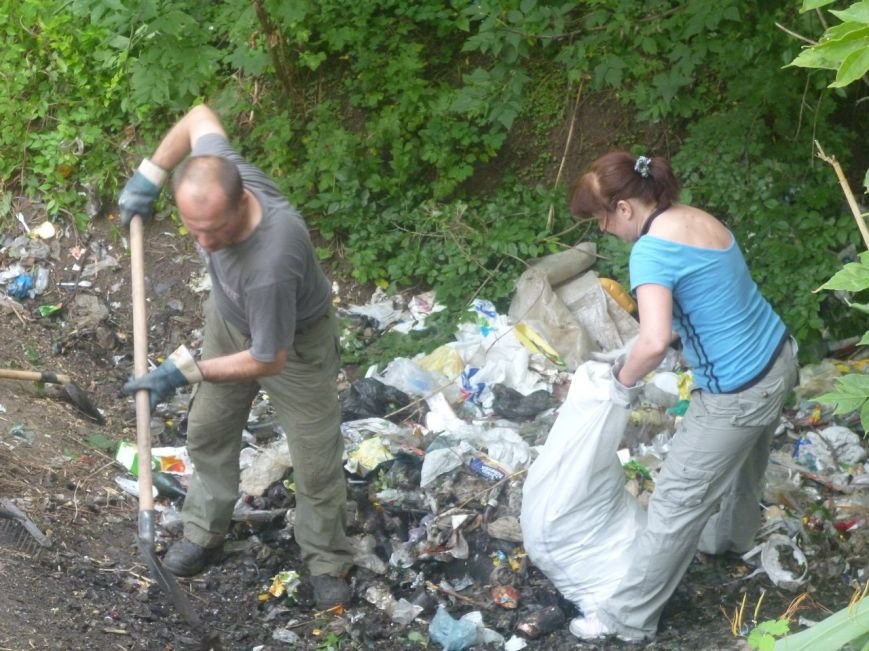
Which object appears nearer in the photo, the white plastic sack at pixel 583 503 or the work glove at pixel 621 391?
the work glove at pixel 621 391

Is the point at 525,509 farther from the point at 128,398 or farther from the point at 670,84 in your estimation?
the point at 670,84

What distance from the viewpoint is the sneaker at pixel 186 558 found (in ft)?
14.4

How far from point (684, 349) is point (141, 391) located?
6.21 ft

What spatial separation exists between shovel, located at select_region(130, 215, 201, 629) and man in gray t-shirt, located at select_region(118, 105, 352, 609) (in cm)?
6

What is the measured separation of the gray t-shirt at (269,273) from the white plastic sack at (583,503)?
1133 millimetres

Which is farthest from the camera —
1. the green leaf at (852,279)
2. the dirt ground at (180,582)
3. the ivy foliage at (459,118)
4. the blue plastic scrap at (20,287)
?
the blue plastic scrap at (20,287)

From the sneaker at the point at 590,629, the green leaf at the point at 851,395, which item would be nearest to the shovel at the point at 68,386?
the sneaker at the point at 590,629

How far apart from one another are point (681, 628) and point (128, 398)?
3.15 metres

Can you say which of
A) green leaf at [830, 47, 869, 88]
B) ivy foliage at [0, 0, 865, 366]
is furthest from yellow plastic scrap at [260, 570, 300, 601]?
green leaf at [830, 47, 869, 88]

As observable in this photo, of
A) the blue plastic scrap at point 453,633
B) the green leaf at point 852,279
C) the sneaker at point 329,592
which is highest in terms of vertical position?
the green leaf at point 852,279

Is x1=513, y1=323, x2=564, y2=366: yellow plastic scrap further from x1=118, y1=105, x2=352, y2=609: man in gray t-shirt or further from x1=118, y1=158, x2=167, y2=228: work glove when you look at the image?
x1=118, y1=158, x2=167, y2=228: work glove

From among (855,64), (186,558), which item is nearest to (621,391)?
(186,558)

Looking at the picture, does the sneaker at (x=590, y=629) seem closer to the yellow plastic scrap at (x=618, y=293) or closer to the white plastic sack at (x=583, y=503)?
the white plastic sack at (x=583, y=503)

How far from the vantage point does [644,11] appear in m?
6.45
